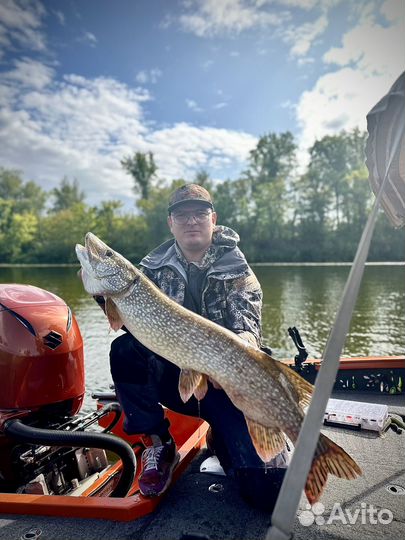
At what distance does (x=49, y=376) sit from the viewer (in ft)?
8.40

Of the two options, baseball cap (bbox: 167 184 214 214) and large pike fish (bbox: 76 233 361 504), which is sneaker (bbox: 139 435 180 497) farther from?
baseball cap (bbox: 167 184 214 214)

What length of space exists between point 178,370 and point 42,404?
90cm

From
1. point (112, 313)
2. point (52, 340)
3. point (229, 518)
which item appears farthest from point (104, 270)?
point (229, 518)

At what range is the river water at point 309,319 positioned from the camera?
972 cm

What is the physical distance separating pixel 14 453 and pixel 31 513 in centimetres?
45

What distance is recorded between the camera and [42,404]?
253 cm

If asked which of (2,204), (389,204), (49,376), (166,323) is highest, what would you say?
(2,204)

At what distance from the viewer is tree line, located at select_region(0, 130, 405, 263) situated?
42.1 metres

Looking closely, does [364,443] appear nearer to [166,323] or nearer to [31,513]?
[166,323]

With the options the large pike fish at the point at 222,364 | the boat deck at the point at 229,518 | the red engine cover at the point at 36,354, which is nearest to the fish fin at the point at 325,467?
the large pike fish at the point at 222,364

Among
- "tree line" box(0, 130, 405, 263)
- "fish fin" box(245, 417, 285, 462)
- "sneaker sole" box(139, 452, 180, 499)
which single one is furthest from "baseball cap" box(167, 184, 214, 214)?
"tree line" box(0, 130, 405, 263)

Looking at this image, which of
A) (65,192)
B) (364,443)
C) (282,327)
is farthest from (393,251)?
(65,192)

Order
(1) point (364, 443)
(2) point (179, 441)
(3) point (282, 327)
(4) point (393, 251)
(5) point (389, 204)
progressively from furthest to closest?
(4) point (393, 251) → (3) point (282, 327) → (2) point (179, 441) → (1) point (364, 443) → (5) point (389, 204)

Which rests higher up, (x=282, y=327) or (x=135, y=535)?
(x=135, y=535)
